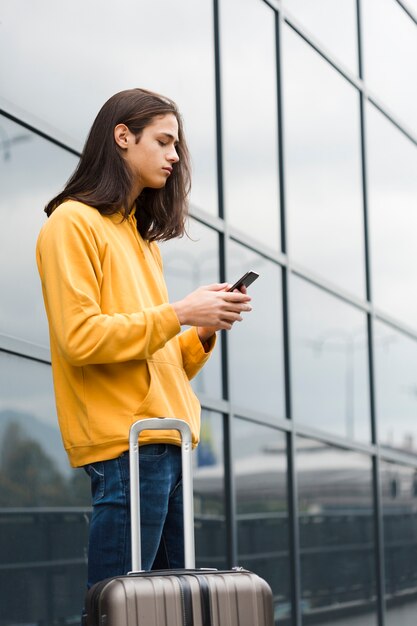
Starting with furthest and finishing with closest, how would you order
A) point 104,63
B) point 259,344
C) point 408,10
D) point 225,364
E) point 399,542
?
point 408,10
point 399,542
point 259,344
point 225,364
point 104,63

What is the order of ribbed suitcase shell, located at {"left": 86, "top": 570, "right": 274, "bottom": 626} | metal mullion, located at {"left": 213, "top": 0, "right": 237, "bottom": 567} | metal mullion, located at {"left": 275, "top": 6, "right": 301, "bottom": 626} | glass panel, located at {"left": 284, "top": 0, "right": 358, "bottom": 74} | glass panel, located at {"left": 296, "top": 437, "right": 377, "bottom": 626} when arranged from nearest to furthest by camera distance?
1. ribbed suitcase shell, located at {"left": 86, "top": 570, "right": 274, "bottom": 626}
2. metal mullion, located at {"left": 213, "top": 0, "right": 237, "bottom": 567}
3. metal mullion, located at {"left": 275, "top": 6, "right": 301, "bottom": 626}
4. glass panel, located at {"left": 296, "top": 437, "right": 377, "bottom": 626}
5. glass panel, located at {"left": 284, "top": 0, "right": 358, "bottom": 74}

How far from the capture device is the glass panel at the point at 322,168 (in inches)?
276

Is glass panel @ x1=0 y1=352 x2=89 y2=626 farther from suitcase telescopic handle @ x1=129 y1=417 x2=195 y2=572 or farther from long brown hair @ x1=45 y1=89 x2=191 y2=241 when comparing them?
suitcase telescopic handle @ x1=129 y1=417 x2=195 y2=572

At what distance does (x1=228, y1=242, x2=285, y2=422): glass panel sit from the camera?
6.07 m

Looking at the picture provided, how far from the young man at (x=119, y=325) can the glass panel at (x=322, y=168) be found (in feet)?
13.7

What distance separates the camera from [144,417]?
2562 mm

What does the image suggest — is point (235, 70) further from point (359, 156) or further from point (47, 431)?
point (47, 431)

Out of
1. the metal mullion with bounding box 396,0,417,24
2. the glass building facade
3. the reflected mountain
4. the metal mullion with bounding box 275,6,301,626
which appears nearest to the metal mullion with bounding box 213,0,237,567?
the glass building facade

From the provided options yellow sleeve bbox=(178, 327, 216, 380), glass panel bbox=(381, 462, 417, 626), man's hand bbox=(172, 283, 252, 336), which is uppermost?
man's hand bbox=(172, 283, 252, 336)

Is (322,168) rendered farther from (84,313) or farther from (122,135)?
(84,313)

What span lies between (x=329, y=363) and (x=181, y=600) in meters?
4.90

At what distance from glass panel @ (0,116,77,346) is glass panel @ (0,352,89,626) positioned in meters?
0.14

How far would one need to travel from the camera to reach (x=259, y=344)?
6355 millimetres

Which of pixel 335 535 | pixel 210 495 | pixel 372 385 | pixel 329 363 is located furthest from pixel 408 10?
pixel 210 495
